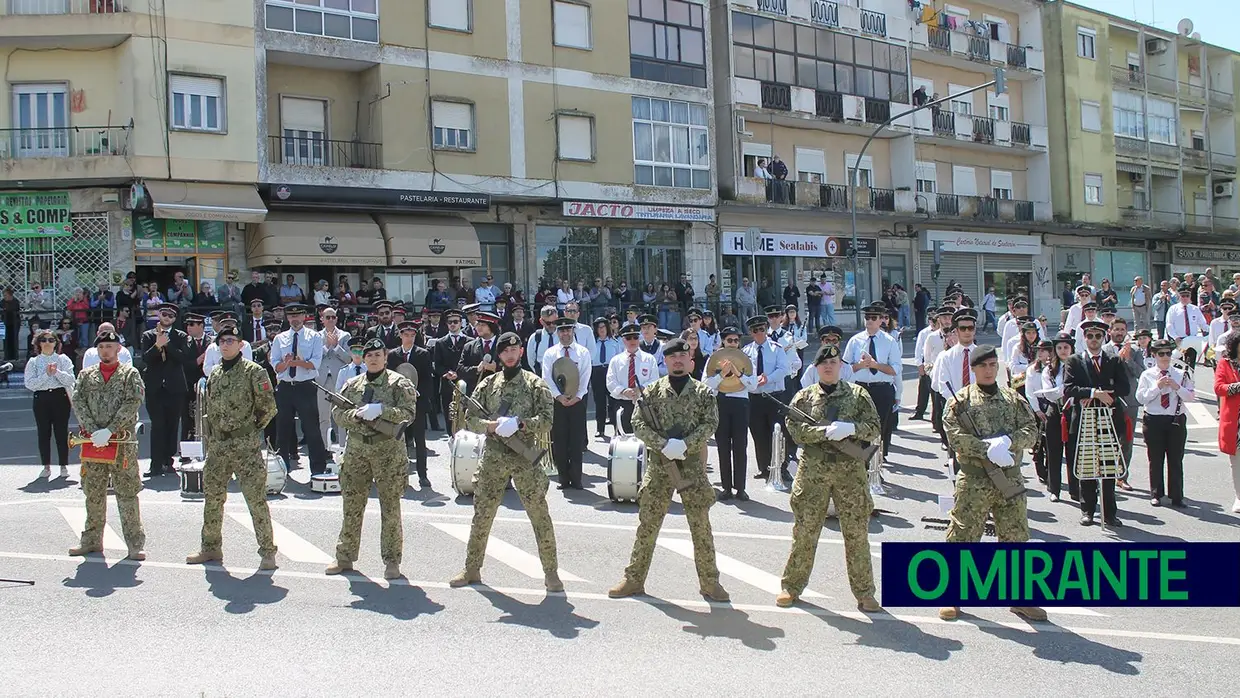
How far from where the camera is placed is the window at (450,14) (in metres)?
28.5

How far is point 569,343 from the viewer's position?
516 inches

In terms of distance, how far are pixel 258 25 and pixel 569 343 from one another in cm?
1697

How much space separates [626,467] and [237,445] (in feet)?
13.1

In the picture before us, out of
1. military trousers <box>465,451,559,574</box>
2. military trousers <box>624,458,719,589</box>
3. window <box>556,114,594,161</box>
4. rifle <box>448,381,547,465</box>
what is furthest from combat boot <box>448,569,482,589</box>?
window <box>556,114,594,161</box>

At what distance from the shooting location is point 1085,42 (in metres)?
47.3

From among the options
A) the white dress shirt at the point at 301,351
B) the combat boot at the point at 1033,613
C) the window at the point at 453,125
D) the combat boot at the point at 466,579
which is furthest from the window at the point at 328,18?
the combat boot at the point at 1033,613

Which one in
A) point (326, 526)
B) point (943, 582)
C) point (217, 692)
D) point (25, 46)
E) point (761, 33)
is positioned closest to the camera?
point (943, 582)

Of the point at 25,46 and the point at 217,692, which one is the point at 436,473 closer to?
the point at 217,692

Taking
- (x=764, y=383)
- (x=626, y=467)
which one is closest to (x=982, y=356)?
(x=626, y=467)

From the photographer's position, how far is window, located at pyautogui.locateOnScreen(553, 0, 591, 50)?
3078cm

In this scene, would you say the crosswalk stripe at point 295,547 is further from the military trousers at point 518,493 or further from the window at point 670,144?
the window at point 670,144

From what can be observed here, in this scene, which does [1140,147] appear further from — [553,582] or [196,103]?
[553,582]

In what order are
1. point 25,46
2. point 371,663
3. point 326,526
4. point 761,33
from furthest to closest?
point 761,33 → point 25,46 → point 326,526 → point 371,663

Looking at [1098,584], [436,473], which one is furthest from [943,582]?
[436,473]
